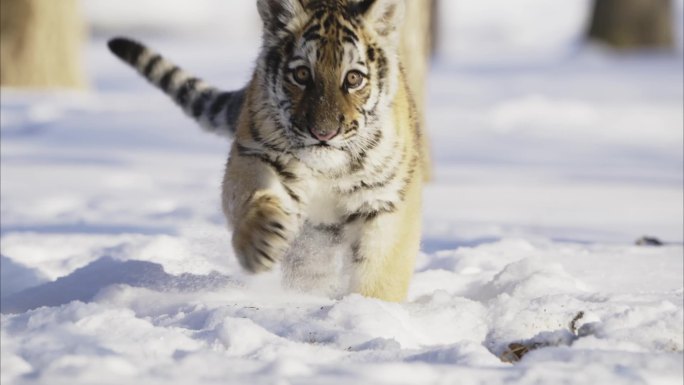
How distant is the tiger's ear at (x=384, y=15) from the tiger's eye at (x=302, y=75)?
34 centimetres

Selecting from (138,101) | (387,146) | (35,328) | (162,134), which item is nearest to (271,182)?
(387,146)

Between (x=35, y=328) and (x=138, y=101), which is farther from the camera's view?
(x=138, y=101)

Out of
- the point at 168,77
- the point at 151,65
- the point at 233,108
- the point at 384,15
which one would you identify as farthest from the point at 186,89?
the point at 384,15

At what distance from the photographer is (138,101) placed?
13547 mm

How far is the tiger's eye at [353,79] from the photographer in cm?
409

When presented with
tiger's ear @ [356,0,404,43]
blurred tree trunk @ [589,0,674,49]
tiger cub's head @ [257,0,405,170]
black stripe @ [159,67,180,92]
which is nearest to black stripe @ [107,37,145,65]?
black stripe @ [159,67,180,92]

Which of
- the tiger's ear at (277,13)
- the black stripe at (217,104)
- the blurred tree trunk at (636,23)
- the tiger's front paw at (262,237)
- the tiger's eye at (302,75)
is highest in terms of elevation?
the tiger's ear at (277,13)

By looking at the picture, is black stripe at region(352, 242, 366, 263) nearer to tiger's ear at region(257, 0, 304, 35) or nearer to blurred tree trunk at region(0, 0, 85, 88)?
tiger's ear at region(257, 0, 304, 35)

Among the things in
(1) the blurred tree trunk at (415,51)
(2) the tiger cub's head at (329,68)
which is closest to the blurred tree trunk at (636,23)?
(1) the blurred tree trunk at (415,51)

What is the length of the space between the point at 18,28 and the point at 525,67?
30.0ft

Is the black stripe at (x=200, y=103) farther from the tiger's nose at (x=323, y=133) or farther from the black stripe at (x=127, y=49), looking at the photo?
the tiger's nose at (x=323, y=133)

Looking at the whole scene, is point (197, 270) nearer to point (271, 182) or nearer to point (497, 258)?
point (271, 182)

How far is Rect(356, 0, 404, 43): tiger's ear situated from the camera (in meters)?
4.27

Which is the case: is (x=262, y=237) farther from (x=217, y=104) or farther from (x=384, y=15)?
(x=217, y=104)
